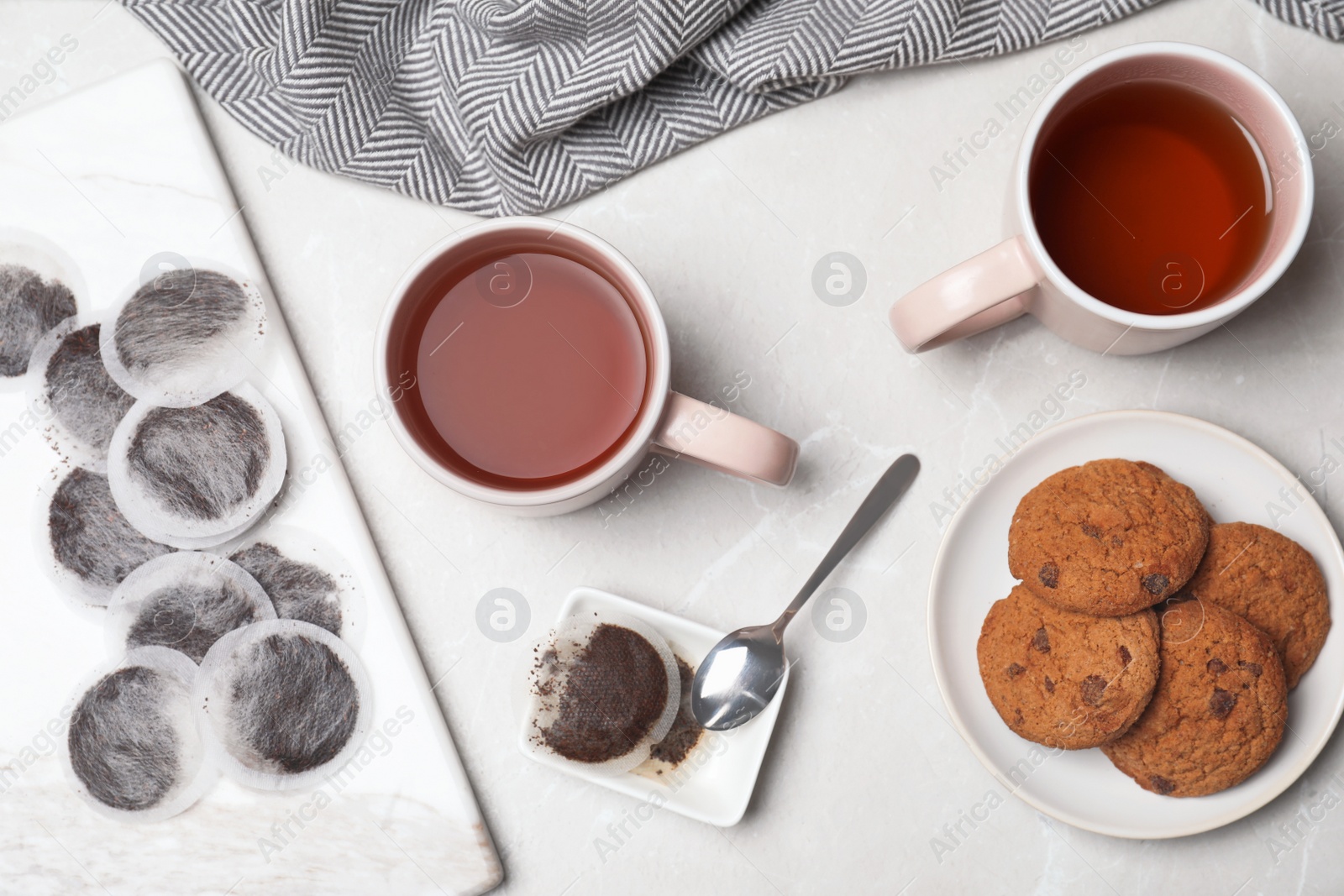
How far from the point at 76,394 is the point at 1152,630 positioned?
45.5 inches

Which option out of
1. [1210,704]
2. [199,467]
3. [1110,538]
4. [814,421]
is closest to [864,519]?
[814,421]

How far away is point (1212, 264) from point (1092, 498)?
240 millimetres

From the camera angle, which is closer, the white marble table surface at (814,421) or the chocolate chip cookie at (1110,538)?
the chocolate chip cookie at (1110,538)

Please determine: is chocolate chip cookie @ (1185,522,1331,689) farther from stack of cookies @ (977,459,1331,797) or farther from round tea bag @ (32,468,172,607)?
round tea bag @ (32,468,172,607)

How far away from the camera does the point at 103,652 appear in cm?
102

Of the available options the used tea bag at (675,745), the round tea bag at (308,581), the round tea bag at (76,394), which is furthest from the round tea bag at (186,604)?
the used tea bag at (675,745)

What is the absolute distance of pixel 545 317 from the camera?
83 cm

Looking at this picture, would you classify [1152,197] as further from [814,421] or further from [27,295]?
[27,295]

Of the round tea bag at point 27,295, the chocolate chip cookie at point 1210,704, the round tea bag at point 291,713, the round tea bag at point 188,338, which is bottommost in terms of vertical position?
the chocolate chip cookie at point 1210,704

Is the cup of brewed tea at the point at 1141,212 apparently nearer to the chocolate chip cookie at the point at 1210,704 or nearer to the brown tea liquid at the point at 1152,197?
the brown tea liquid at the point at 1152,197

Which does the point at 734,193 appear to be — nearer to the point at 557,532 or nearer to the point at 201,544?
the point at 557,532

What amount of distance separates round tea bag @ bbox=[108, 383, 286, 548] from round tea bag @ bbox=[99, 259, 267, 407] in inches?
0.8

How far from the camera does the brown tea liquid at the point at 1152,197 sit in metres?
0.82

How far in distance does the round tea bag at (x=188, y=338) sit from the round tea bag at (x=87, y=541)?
0.13m
